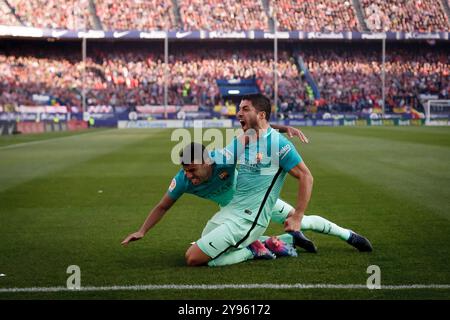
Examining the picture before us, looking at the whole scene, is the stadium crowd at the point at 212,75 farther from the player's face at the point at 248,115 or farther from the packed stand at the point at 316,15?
the player's face at the point at 248,115

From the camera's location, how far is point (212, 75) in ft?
227

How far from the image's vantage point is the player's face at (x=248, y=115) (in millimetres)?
7637

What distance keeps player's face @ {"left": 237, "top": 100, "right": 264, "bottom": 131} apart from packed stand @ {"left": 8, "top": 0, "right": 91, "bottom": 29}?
198 feet

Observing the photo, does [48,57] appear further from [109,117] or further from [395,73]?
[395,73]

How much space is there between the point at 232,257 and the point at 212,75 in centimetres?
6172

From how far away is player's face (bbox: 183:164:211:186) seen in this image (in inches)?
303

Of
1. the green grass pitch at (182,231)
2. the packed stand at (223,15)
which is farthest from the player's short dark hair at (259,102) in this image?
the packed stand at (223,15)

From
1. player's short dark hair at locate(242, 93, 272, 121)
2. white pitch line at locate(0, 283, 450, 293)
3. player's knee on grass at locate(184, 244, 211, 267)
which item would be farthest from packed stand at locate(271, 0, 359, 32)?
white pitch line at locate(0, 283, 450, 293)

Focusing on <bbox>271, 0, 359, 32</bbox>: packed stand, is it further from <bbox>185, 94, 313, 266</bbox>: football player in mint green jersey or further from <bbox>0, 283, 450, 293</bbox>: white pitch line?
<bbox>0, 283, 450, 293</bbox>: white pitch line

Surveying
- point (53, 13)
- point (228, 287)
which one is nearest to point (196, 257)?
point (228, 287)

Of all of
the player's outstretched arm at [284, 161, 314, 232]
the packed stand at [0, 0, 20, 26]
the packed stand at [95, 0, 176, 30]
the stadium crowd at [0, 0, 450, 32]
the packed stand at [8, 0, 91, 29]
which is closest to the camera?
the player's outstretched arm at [284, 161, 314, 232]

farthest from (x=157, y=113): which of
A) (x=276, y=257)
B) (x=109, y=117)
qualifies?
(x=276, y=257)

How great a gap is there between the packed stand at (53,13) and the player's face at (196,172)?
60324 millimetres

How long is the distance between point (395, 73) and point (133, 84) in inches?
959
